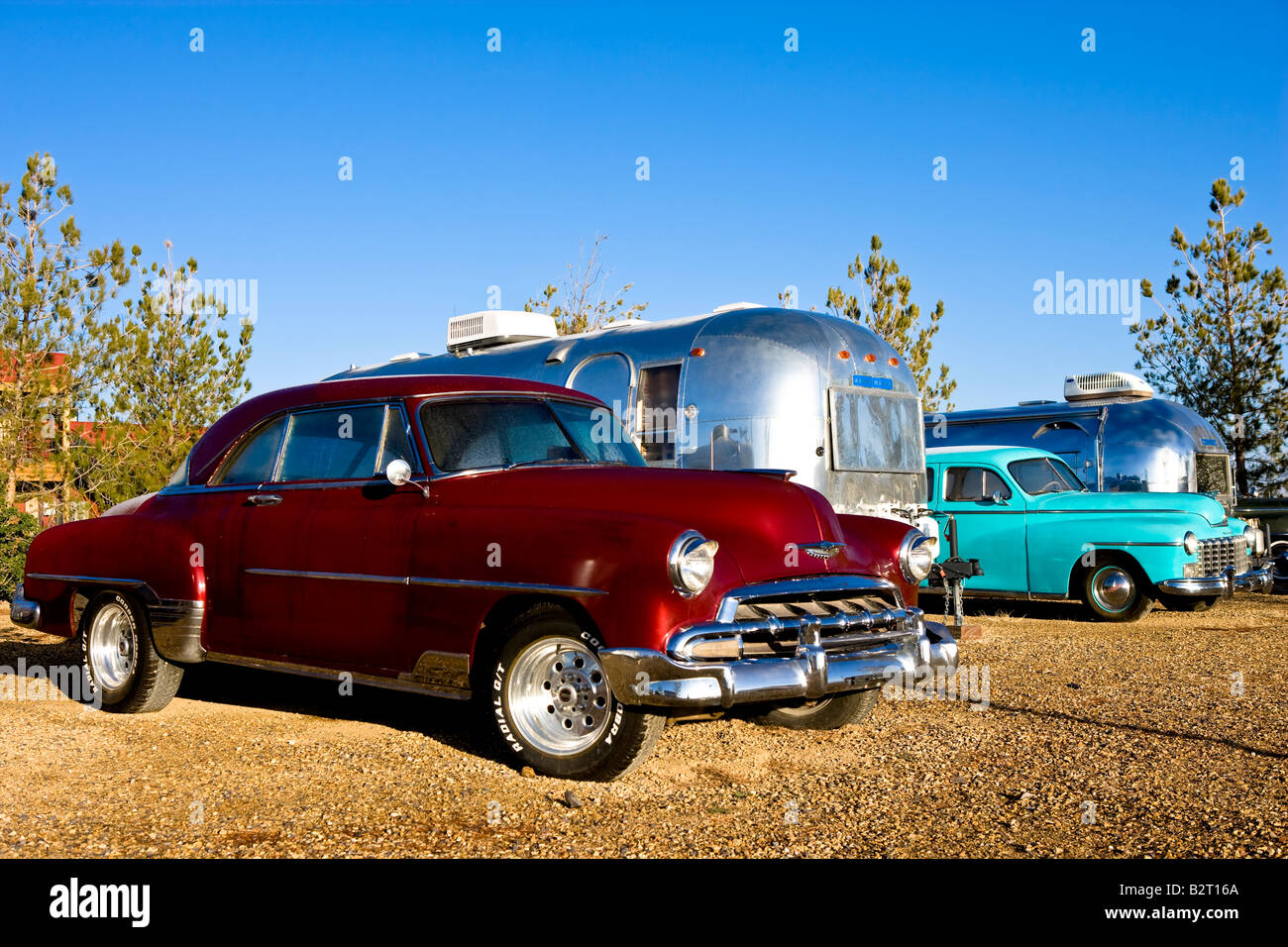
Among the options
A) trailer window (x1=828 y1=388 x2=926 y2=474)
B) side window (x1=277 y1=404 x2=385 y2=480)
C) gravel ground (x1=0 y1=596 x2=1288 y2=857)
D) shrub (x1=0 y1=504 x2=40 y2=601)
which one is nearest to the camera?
A: gravel ground (x1=0 y1=596 x2=1288 y2=857)

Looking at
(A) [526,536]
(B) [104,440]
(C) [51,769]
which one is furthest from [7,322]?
(A) [526,536]

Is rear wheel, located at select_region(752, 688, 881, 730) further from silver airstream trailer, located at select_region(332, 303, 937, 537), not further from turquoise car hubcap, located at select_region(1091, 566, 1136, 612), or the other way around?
turquoise car hubcap, located at select_region(1091, 566, 1136, 612)

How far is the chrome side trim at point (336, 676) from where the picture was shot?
540 centimetres

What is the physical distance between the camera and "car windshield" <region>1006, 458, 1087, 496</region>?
13.3 m

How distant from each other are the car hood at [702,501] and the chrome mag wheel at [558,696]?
2.11ft

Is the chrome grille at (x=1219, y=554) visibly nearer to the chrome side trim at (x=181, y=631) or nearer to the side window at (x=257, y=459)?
the side window at (x=257, y=459)

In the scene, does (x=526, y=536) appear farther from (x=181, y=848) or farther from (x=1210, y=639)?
(x=1210, y=639)

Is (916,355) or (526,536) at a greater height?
(916,355)

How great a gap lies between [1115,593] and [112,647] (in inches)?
396

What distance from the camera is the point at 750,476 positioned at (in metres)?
5.51

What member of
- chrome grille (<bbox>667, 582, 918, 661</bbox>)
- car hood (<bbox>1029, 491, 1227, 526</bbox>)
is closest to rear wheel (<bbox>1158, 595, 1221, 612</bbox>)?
car hood (<bbox>1029, 491, 1227, 526</bbox>)

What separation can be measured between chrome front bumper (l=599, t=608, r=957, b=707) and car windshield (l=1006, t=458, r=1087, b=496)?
8695 millimetres
